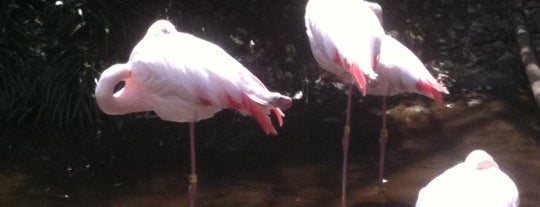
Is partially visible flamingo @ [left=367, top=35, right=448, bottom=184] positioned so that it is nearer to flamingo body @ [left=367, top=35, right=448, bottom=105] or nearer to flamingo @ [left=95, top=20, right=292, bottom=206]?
flamingo body @ [left=367, top=35, right=448, bottom=105]

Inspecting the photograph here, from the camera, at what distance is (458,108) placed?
6023 mm

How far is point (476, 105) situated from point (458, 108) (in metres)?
0.13

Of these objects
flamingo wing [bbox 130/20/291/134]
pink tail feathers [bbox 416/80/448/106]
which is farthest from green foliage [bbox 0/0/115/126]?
pink tail feathers [bbox 416/80/448/106]

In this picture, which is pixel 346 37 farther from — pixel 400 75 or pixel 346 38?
pixel 400 75

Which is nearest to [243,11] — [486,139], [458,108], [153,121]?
[153,121]

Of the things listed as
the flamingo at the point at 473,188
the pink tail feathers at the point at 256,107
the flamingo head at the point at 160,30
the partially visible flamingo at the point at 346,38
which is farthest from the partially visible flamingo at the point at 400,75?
the flamingo at the point at 473,188

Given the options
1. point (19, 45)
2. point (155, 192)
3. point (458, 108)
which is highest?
point (19, 45)

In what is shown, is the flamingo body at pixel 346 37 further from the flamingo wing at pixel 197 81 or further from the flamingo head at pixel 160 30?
the flamingo head at pixel 160 30

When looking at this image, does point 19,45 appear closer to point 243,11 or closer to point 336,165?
→ point 243,11

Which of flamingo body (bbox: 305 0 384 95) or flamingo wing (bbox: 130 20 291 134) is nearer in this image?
flamingo wing (bbox: 130 20 291 134)

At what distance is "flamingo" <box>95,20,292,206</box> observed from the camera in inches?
158

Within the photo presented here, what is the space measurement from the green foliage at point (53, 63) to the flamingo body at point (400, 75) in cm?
209

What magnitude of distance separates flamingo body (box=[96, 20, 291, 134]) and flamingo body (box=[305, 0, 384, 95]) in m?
0.37

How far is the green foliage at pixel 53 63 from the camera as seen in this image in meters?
6.00
